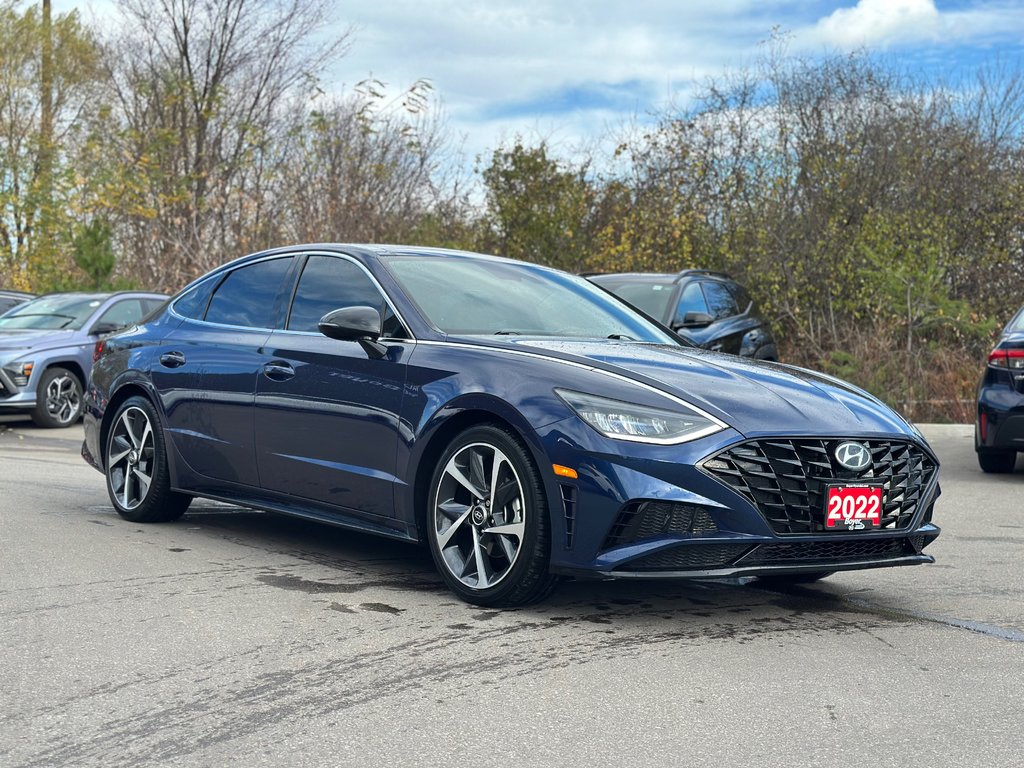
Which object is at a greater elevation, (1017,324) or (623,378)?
(1017,324)

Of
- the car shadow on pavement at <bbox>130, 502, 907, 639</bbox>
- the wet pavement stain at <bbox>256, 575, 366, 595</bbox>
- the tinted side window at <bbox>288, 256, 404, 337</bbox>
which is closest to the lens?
the car shadow on pavement at <bbox>130, 502, 907, 639</bbox>

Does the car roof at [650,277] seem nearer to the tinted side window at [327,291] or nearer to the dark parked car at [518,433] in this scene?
the dark parked car at [518,433]

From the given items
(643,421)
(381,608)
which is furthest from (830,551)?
(381,608)

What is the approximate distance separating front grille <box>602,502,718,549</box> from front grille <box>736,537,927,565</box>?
235 millimetres

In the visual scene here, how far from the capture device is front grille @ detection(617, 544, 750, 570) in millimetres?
5039

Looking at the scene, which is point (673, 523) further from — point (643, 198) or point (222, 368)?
point (643, 198)

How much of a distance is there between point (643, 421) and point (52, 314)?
12.7m

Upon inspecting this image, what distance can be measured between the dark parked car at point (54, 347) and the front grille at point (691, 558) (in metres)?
10.9

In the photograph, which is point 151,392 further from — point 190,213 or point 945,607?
point 190,213

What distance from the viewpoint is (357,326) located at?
5965 mm

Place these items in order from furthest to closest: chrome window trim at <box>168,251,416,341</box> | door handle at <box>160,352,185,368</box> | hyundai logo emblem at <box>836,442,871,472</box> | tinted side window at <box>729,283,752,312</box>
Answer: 1. tinted side window at <box>729,283,752,312</box>
2. door handle at <box>160,352,185,368</box>
3. chrome window trim at <box>168,251,416,341</box>
4. hyundai logo emblem at <box>836,442,871,472</box>

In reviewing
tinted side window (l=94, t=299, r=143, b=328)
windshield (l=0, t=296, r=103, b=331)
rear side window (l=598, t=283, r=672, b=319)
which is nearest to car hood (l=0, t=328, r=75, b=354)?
windshield (l=0, t=296, r=103, b=331)

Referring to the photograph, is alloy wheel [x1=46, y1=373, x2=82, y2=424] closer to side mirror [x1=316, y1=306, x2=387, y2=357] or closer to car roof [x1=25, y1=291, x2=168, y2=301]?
car roof [x1=25, y1=291, x2=168, y2=301]

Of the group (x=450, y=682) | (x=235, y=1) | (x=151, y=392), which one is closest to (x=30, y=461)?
(x=151, y=392)
